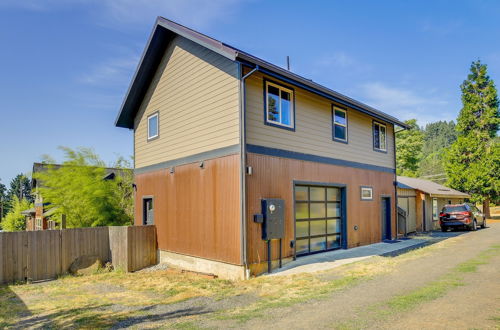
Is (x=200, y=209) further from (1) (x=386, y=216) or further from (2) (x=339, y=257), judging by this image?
(1) (x=386, y=216)

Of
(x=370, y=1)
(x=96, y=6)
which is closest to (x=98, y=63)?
(x=96, y=6)

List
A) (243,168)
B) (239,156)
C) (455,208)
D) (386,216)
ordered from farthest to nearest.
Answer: (455,208), (386,216), (239,156), (243,168)

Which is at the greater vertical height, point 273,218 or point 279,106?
point 279,106

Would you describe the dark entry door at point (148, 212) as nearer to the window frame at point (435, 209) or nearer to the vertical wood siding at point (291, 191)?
the vertical wood siding at point (291, 191)

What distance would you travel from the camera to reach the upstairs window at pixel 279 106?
9.87 meters

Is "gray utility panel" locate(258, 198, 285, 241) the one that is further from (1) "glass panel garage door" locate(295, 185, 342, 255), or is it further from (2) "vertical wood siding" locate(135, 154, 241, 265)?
(1) "glass panel garage door" locate(295, 185, 342, 255)

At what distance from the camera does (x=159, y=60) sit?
42.2 feet

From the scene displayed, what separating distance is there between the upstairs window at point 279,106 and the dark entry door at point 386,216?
749 cm

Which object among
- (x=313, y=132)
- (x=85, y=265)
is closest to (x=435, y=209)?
(x=313, y=132)

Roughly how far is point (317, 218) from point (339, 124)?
12.6ft

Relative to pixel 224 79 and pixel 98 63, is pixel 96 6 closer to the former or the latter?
pixel 98 63

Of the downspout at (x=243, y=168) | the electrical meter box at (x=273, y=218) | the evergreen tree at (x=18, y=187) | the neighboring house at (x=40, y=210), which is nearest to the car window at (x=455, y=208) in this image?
the electrical meter box at (x=273, y=218)

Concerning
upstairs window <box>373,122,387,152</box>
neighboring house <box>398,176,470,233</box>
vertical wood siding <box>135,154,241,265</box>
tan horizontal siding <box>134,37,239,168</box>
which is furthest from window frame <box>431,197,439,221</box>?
tan horizontal siding <box>134,37,239,168</box>

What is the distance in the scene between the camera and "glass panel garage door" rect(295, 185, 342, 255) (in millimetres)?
10812
